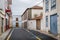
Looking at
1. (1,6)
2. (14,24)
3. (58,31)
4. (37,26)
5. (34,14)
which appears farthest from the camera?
(14,24)

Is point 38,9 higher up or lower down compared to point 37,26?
higher up

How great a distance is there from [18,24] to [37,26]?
53.9 m

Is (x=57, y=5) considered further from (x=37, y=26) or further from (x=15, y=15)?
(x=15, y=15)

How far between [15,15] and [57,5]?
259ft

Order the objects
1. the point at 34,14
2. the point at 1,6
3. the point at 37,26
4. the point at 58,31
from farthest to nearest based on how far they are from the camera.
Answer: the point at 34,14
the point at 37,26
the point at 1,6
the point at 58,31

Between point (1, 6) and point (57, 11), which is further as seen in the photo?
point (1, 6)

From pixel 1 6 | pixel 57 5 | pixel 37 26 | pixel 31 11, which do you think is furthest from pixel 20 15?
pixel 57 5

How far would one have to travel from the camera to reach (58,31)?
20672 mm

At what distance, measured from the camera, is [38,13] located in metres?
57.1

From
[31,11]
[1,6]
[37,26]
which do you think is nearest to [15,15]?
[31,11]

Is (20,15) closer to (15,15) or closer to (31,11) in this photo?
(15,15)

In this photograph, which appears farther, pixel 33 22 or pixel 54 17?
pixel 33 22

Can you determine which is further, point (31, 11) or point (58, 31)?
point (31, 11)

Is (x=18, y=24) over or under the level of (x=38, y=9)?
under
